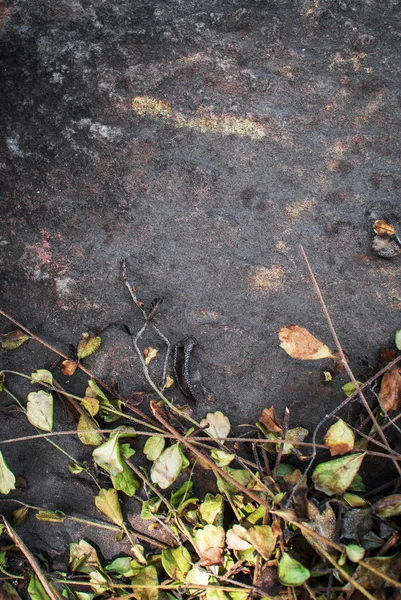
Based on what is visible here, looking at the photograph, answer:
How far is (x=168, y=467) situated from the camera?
1.40 m

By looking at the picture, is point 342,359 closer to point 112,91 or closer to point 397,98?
point 397,98

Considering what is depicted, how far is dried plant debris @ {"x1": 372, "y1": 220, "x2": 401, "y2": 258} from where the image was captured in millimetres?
1490

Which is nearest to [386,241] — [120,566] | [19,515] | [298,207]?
[298,207]

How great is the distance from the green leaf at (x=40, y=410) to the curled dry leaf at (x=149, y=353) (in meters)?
0.26

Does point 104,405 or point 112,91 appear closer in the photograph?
point 104,405

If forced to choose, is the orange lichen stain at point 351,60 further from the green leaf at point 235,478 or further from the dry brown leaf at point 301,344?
the green leaf at point 235,478

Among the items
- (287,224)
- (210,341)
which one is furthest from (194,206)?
(210,341)

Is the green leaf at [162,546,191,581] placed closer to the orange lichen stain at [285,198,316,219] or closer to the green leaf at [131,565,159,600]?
the green leaf at [131,565,159,600]

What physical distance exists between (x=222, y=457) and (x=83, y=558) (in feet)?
1.57

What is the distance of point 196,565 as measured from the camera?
1382mm

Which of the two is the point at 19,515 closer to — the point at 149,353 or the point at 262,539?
Result: the point at 149,353

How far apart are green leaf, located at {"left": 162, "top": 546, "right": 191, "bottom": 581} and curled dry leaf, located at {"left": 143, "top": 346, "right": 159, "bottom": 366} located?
47 centimetres

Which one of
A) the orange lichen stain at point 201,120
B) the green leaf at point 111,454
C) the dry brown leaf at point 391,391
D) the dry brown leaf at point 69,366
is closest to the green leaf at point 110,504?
the green leaf at point 111,454

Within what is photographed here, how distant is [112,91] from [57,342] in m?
0.70
